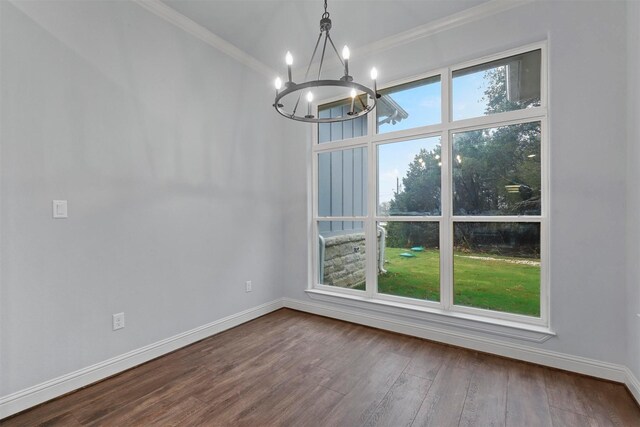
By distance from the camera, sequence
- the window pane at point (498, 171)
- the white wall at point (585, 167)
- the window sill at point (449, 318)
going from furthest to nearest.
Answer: the window pane at point (498, 171)
the window sill at point (449, 318)
the white wall at point (585, 167)

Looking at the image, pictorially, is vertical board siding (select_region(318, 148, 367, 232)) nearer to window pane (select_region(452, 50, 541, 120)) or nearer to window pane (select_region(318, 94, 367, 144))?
window pane (select_region(318, 94, 367, 144))

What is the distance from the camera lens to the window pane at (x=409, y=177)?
304 cm

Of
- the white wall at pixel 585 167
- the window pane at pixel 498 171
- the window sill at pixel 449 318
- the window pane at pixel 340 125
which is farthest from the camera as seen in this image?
the window pane at pixel 340 125

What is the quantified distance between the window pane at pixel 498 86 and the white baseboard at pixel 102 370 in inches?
130

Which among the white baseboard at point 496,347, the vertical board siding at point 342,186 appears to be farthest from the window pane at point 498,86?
the white baseboard at point 496,347

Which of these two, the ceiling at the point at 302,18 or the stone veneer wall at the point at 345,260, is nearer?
the ceiling at the point at 302,18

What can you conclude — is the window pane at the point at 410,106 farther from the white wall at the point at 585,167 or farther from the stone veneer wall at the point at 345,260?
the stone veneer wall at the point at 345,260

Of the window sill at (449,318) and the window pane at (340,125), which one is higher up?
the window pane at (340,125)

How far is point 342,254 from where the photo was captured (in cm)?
380

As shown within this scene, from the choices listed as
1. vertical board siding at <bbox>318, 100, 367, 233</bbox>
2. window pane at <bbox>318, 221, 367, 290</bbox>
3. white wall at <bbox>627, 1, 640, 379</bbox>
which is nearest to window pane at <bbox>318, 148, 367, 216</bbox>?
vertical board siding at <bbox>318, 100, 367, 233</bbox>

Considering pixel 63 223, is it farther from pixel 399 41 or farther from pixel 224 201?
pixel 399 41

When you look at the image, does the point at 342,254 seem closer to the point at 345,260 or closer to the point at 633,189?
the point at 345,260

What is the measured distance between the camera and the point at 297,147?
3867mm

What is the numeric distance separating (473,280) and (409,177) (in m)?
1.21
